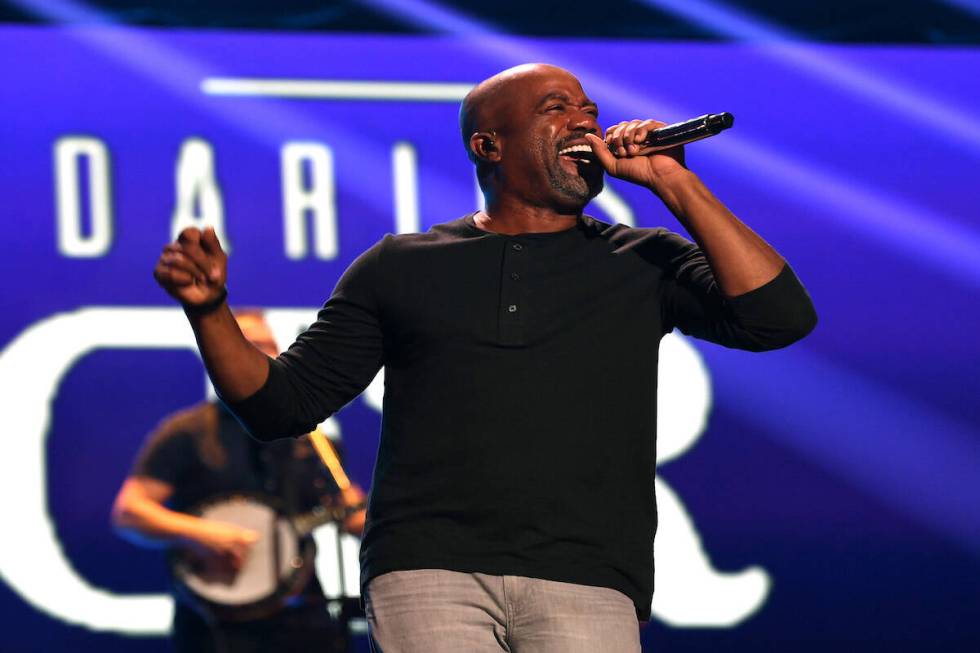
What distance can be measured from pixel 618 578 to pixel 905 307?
9.29ft

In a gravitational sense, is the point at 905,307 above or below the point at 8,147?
below

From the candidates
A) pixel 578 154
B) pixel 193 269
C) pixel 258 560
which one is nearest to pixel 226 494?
pixel 258 560

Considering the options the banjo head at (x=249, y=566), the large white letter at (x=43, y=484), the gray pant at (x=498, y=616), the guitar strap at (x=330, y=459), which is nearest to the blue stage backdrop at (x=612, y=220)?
the large white letter at (x=43, y=484)

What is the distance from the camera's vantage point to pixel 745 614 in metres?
4.23

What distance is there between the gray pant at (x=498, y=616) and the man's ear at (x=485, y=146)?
69cm

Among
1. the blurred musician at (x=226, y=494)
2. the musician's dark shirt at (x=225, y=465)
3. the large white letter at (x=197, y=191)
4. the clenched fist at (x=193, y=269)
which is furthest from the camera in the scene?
the large white letter at (x=197, y=191)

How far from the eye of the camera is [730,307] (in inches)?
77.0

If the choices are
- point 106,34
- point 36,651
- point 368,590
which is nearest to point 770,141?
point 106,34

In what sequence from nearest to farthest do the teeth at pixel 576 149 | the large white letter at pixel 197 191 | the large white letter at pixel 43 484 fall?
1. the teeth at pixel 576 149
2. the large white letter at pixel 43 484
3. the large white letter at pixel 197 191

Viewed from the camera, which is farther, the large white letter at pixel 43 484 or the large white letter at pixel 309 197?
the large white letter at pixel 309 197

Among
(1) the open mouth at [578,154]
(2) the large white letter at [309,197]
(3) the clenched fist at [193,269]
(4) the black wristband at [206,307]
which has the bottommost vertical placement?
(4) the black wristband at [206,307]

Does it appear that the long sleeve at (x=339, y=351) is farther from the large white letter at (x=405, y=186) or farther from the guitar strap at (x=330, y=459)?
the large white letter at (x=405, y=186)

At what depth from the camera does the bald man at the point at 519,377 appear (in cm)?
183

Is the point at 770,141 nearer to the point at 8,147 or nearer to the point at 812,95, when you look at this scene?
the point at 812,95
